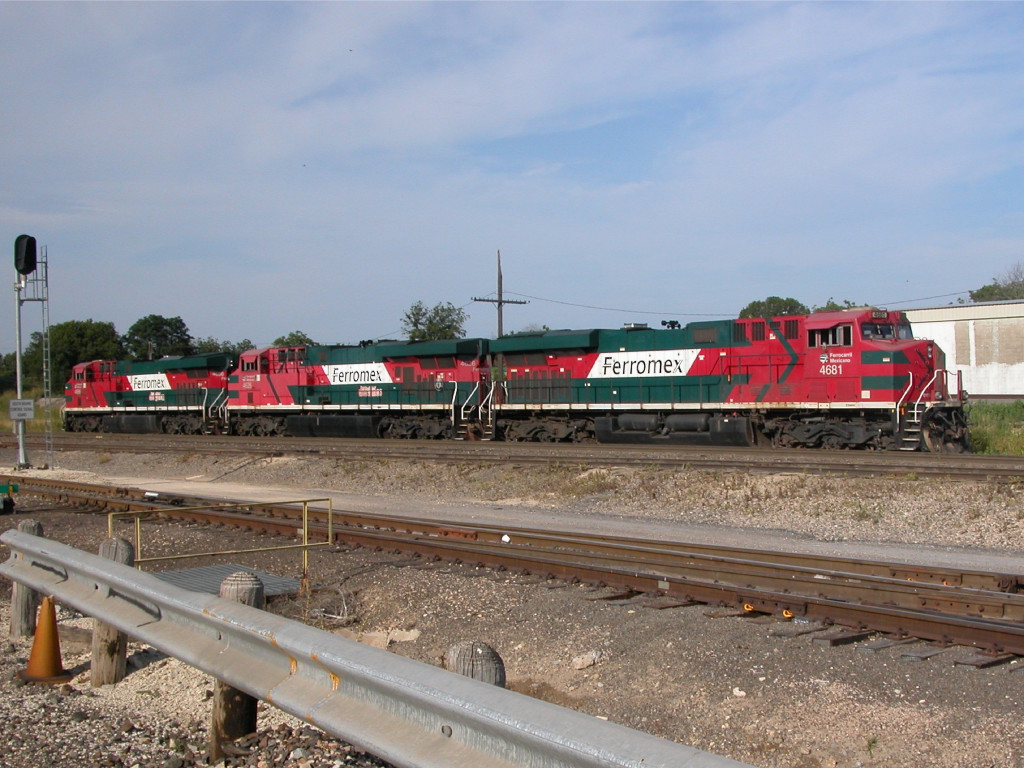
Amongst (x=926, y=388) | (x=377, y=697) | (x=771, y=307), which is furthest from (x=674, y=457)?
(x=771, y=307)

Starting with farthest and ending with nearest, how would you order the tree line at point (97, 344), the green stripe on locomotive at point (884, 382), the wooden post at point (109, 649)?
1. the tree line at point (97, 344)
2. the green stripe on locomotive at point (884, 382)
3. the wooden post at point (109, 649)

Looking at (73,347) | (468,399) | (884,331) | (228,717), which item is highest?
(73,347)

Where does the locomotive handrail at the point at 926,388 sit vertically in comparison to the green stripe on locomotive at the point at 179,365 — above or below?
below

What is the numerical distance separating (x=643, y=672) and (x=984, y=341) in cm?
Answer: 4497

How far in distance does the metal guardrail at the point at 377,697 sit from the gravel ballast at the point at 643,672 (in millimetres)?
628

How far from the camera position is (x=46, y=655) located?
224 inches

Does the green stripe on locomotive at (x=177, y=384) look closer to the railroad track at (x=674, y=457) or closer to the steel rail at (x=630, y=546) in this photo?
the railroad track at (x=674, y=457)

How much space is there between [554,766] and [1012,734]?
3395 mm

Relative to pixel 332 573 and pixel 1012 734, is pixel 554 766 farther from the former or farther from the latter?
pixel 332 573

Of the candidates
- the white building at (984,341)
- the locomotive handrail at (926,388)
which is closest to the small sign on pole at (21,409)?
the locomotive handrail at (926,388)

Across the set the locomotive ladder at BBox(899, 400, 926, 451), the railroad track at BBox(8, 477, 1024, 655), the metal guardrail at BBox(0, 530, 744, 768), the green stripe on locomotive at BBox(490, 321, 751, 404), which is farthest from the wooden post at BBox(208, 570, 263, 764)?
the green stripe on locomotive at BBox(490, 321, 751, 404)

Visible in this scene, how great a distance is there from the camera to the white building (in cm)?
4356

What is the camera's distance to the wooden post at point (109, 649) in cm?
558

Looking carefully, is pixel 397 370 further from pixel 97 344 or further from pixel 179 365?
pixel 97 344
